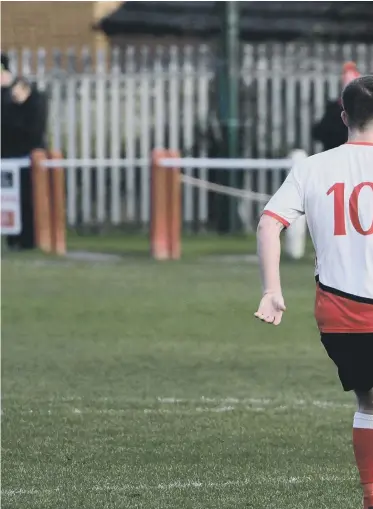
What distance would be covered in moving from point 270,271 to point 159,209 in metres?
11.4

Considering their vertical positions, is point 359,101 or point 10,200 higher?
point 359,101

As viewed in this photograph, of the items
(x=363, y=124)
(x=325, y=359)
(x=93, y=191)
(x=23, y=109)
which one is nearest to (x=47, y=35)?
(x=93, y=191)

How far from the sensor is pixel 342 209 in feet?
18.4

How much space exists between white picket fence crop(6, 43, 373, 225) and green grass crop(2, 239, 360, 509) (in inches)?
266

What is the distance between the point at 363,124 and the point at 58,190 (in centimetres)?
1215

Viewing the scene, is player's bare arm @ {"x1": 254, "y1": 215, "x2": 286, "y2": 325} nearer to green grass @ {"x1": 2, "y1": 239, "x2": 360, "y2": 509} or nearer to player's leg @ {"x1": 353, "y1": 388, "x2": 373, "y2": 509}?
player's leg @ {"x1": 353, "y1": 388, "x2": 373, "y2": 509}

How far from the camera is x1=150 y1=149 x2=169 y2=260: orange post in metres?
16.9

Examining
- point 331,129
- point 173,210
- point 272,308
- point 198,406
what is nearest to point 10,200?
point 173,210

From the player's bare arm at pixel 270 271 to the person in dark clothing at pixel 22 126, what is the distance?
12.4 m

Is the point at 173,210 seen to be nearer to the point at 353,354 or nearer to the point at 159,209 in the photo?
the point at 159,209

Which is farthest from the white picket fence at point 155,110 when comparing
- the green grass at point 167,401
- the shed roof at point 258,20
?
the green grass at point 167,401

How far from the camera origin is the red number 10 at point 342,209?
560 centimetres

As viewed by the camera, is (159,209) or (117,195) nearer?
(159,209)

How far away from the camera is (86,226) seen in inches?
849
